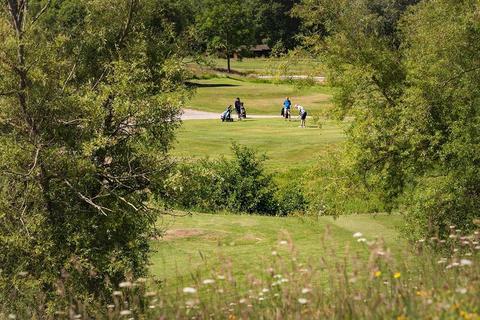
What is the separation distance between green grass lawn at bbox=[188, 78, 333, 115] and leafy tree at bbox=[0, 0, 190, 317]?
2005 inches

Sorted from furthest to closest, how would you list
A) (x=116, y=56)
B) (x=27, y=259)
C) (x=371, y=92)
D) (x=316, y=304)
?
(x=371, y=92), (x=116, y=56), (x=27, y=259), (x=316, y=304)

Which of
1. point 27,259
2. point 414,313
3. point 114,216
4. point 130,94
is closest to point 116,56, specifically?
point 130,94

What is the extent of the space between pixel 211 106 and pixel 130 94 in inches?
2263

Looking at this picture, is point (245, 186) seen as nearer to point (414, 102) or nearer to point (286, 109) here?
point (414, 102)

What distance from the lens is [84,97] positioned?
12992 millimetres

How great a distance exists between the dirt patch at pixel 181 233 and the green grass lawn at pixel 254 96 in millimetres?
42610

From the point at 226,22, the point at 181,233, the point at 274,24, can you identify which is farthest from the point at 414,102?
the point at 274,24

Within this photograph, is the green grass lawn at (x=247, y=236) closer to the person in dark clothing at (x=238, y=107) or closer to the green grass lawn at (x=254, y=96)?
the person in dark clothing at (x=238, y=107)

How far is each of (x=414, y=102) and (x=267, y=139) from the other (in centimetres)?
2628

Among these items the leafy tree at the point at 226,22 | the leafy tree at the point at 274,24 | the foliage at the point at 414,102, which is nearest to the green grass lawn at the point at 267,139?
the foliage at the point at 414,102

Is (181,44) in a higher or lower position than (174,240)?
higher

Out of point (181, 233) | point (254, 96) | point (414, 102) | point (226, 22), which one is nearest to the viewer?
point (414, 102)

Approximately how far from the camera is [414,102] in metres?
19.0

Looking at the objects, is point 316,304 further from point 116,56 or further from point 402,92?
point 402,92
